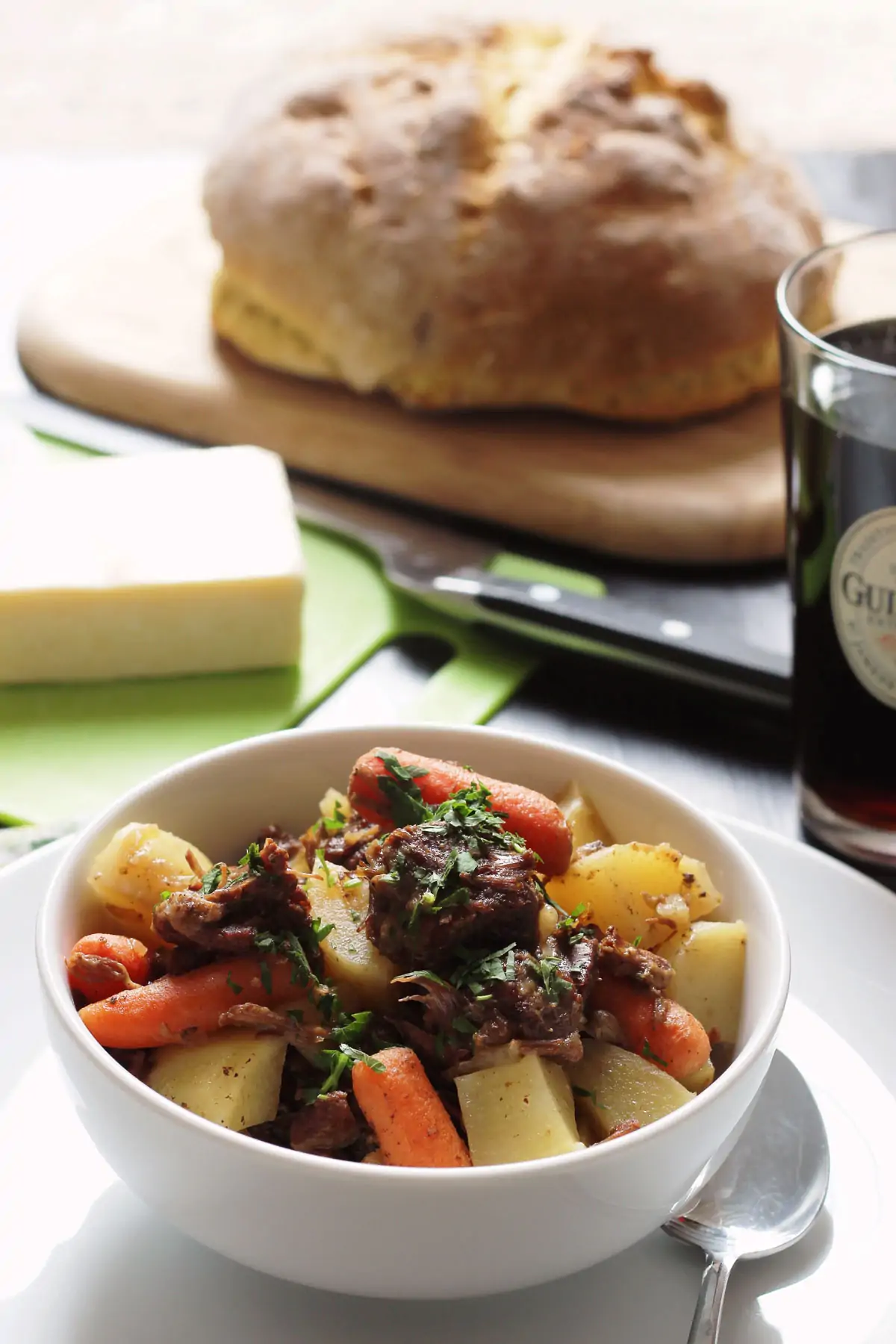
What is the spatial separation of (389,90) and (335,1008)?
2047mm

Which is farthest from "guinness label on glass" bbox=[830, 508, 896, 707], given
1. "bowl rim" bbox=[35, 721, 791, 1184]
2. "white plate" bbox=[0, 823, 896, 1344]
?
"white plate" bbox=[0, 823, 896, 1344]

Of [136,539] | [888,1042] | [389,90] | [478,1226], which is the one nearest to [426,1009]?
[478,1226]

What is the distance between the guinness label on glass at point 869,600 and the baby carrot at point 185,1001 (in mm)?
823

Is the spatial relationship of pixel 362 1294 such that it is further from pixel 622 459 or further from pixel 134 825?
pixel 622 459

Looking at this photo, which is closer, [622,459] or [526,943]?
[526,943]

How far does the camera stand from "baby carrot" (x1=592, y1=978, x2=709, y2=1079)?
118 cm

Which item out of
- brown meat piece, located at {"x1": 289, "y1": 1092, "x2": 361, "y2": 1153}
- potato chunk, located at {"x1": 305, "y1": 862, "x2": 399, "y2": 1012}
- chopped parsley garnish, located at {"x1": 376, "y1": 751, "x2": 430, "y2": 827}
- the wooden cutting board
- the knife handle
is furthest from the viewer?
the wooden cutting board

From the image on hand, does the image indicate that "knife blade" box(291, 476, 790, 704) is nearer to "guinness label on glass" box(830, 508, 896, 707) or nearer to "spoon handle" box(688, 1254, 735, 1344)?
"guinness label on glass" box(830, 508, 896, 707)

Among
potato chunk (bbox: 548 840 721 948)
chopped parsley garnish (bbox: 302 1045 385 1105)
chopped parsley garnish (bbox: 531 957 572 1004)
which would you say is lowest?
potato chunk (bbox: 548 840 721 948)

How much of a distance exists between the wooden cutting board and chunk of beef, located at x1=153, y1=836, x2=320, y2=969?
1392 mm

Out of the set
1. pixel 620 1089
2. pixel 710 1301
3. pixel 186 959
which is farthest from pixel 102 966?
pixel 710 1301

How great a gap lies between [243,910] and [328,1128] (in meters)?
0.19

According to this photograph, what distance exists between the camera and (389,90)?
274cm

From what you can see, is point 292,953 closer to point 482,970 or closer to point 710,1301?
point 482,970
